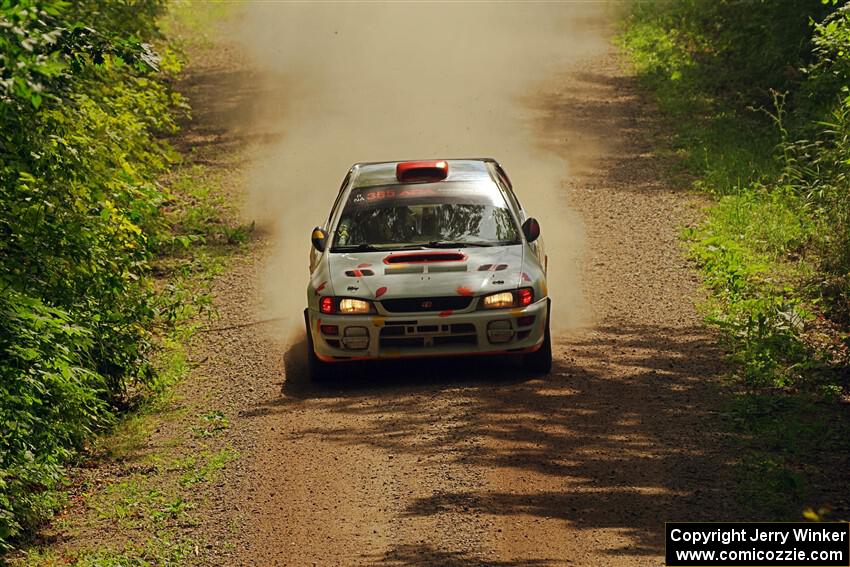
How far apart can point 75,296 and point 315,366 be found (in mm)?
2282

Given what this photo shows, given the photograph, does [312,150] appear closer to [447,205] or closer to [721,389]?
[447,205]

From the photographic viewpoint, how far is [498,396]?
11.3 m

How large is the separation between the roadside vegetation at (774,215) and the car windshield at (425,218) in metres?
2.74

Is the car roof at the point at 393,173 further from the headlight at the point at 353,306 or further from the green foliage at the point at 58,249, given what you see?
the green foliage at the point at 58,249

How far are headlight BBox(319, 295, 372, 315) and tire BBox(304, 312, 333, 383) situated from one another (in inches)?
14.7

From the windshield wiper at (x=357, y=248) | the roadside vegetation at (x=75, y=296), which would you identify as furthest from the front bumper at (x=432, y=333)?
the roadside vegetation at (x=75, y=296)

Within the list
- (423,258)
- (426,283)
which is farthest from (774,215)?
(426,283)

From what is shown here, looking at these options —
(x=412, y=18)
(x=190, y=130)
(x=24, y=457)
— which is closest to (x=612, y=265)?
(x=24, y=457)

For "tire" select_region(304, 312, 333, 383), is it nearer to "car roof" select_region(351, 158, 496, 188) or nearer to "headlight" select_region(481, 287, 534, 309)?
"headlight" select_region(481, 287, 534, 309)

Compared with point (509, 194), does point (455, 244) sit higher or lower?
lower

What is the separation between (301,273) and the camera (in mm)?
17359

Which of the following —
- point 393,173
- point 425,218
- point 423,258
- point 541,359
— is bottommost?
point 541,359

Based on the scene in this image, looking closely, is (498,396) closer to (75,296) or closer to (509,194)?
(509,194)

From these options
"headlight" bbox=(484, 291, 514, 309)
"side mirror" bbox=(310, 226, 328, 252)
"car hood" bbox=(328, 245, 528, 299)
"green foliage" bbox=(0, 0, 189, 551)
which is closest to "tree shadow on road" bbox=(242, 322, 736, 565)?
"headlight" bbox=(484, 291, 514, 309)
